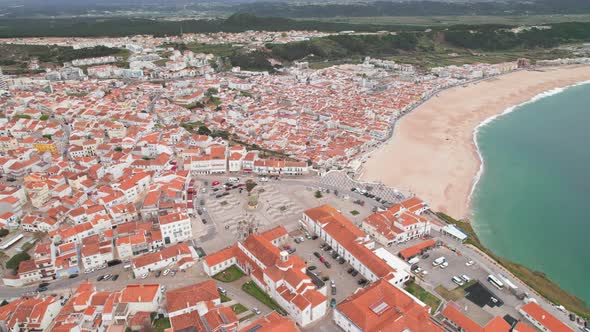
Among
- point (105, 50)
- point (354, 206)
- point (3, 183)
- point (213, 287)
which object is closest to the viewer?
point (213, 287)

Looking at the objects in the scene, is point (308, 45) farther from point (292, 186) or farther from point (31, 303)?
point (31, 303)

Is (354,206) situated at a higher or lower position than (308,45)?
lower

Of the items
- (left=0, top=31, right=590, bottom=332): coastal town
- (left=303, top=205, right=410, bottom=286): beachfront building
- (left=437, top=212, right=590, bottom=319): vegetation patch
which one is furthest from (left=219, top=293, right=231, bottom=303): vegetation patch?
(left=437, top=212, right=590, bottom=319): vegetation patch

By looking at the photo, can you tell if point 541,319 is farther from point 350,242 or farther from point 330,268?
point 330,268

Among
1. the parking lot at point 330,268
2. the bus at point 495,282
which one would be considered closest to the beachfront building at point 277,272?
the parking lot at point 330,268

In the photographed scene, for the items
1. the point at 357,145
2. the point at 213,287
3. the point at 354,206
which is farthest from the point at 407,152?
the point at 213,287

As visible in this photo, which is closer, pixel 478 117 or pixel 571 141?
pixel 571 141

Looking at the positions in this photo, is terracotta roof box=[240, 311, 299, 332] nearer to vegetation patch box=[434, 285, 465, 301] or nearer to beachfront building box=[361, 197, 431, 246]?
vegetation patch box=[434, 285, 465, 301]
